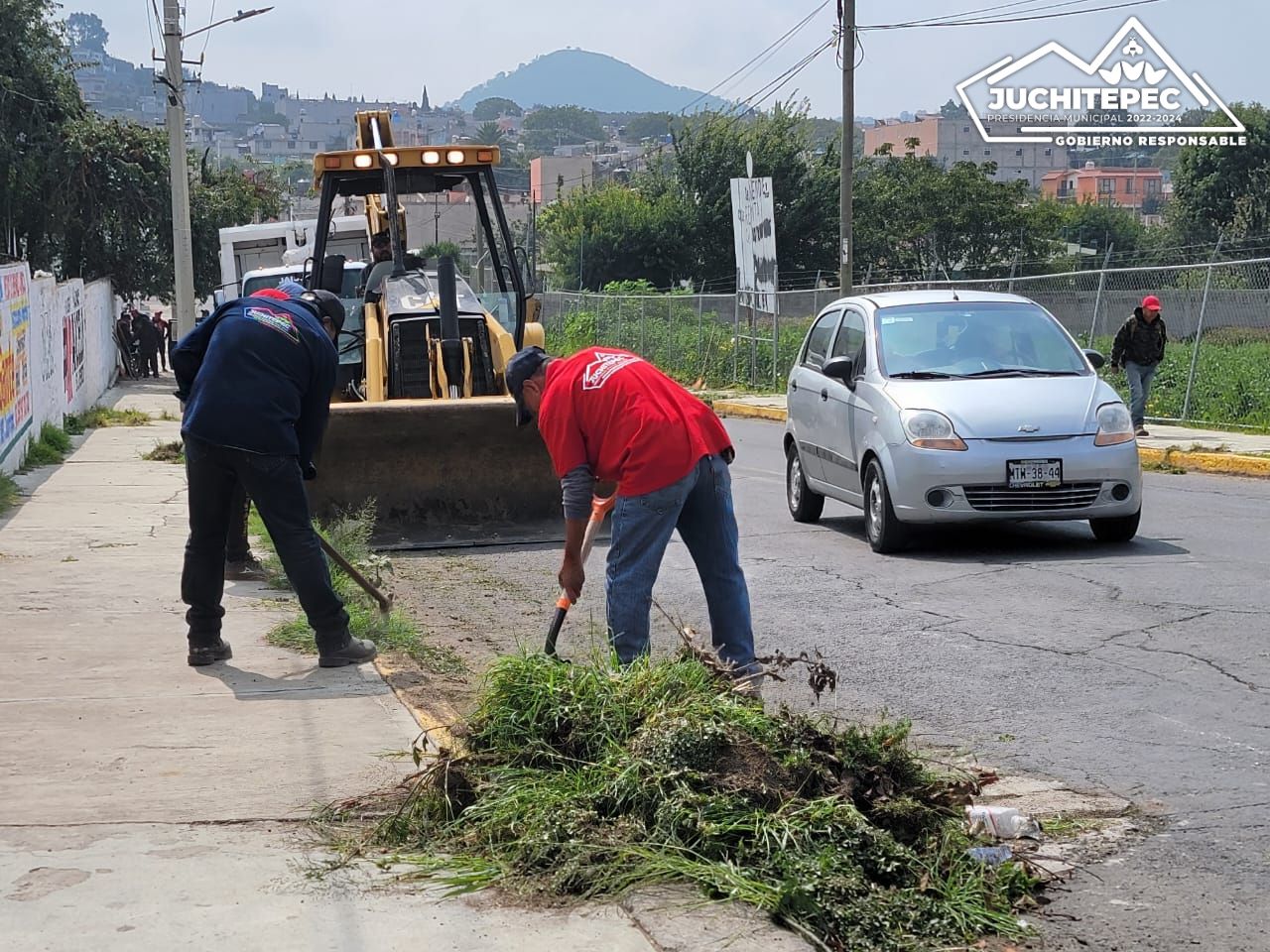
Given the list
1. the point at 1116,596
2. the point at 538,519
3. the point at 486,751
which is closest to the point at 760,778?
the point at 486,751

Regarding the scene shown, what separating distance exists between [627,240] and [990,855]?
178 feet

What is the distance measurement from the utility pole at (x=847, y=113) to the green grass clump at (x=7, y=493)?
17.7 meters

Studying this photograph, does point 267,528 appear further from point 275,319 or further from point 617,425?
point 617,425

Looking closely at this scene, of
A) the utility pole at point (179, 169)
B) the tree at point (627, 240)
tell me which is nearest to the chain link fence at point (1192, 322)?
the utility pole at point (179, 169)

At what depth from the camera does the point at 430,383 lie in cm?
1331

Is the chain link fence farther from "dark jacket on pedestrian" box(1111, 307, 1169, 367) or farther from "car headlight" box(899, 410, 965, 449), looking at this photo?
"car headlight" box(899, 410, 965, 449)

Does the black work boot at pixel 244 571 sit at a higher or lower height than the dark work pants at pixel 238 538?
lower

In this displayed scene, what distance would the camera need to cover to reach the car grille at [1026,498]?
1048cm

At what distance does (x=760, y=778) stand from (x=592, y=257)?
182 ft

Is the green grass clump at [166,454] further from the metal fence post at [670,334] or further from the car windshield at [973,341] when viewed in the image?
the metal fence post at [670,334]

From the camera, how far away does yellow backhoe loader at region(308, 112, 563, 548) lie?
39.1 ft

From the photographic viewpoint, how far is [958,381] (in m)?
11.1

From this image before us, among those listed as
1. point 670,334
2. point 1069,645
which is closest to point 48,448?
point 1069,645

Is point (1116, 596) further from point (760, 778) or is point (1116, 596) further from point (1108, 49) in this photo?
point (1108, 49)
